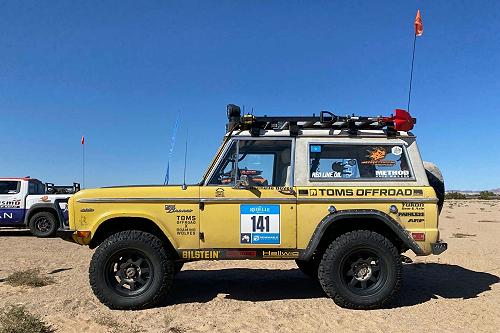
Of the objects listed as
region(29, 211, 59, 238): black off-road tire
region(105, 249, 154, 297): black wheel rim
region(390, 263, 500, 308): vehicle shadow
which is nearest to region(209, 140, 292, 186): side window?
region(105, 249, 154, 297): black wheel rim

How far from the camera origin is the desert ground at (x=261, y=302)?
4977mm

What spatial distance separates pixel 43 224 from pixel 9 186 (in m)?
1.64

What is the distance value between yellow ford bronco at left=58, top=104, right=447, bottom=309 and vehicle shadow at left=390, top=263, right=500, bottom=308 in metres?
0.83

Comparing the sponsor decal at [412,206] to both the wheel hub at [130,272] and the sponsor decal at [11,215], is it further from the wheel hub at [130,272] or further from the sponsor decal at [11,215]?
the sponsor decal at [11,215]

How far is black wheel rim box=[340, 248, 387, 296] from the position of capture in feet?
18.8

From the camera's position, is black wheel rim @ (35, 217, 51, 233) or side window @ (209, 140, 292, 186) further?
black wheel rim @ (35, 217, 51, 233)

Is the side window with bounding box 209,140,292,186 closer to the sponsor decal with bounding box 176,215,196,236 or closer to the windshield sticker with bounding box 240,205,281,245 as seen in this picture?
the windshield sticker with bounding box 240,205,281,245

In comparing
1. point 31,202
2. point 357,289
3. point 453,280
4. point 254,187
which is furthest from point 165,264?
point 31,202

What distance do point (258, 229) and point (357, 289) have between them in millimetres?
1443

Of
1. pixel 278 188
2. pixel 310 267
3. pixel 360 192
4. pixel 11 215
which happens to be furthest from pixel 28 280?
pixel 11 215

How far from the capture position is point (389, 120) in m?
6.06

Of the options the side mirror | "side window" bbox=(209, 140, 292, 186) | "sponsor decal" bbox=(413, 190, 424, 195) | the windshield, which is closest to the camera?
the side mirror

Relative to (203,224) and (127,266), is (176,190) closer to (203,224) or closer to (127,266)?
(203,224)

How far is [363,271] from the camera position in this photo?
578 cm
